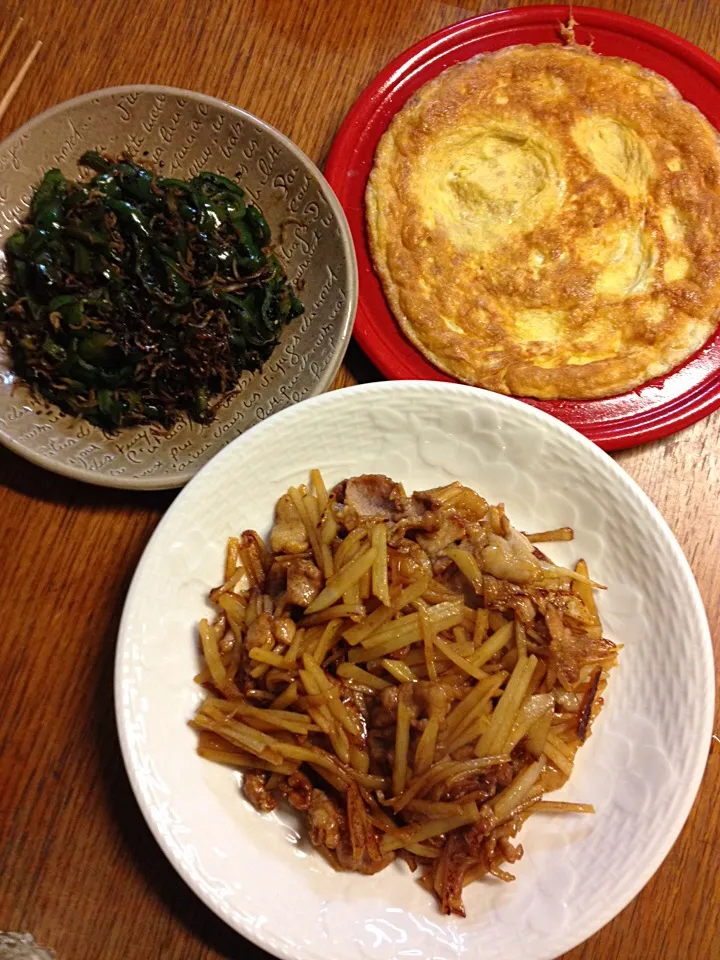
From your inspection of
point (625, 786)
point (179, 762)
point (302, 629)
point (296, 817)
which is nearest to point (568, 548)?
point (625, 786)

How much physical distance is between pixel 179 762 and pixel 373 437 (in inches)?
45.7

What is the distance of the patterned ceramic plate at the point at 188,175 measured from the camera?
2299mm

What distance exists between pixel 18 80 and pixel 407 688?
264 centimetres

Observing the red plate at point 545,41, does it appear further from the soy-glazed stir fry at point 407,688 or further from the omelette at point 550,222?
the soy-glazed stir fry at point 407,688

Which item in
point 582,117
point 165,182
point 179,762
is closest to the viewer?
point 179,762

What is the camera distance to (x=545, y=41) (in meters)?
2.75

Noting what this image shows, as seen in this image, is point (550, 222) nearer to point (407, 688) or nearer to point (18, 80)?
point (407, 688)

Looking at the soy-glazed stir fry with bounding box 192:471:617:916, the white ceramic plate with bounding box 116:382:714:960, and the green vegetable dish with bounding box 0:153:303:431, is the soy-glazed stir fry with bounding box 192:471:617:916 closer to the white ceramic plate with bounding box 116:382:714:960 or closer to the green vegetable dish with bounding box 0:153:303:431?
the white ceramic plate with bounding box 116:382:714:960

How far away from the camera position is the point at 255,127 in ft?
Answer: 7.81

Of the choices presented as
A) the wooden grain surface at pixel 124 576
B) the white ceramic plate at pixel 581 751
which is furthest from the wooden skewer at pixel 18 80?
the white ceramic plate at pixel 581 751

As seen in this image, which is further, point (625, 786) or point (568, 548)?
point (568, 548)

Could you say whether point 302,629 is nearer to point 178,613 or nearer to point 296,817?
point 178,613

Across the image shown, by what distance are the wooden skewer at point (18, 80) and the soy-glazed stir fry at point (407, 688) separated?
1.99m

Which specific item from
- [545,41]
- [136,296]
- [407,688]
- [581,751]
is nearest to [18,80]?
[136,296]
